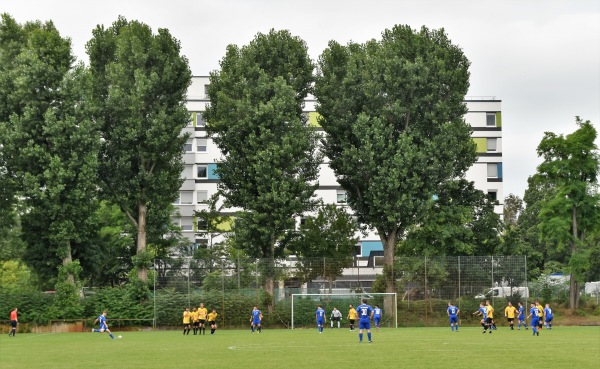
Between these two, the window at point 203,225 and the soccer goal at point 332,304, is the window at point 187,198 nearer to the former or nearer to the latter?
the window at point 203,225

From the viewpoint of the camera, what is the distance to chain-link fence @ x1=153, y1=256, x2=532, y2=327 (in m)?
61.6

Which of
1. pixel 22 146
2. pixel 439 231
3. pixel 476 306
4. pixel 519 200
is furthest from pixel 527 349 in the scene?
pixel 519 200

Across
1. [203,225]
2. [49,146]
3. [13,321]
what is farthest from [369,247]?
[13,321]

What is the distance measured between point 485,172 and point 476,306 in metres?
49.4

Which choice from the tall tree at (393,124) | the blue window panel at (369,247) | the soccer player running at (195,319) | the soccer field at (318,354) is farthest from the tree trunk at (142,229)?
the blue window panel at (369,247)

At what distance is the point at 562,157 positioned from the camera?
6744cm

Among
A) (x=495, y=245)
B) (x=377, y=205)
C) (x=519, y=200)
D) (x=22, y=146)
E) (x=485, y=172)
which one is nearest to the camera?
(x=22, y=146)

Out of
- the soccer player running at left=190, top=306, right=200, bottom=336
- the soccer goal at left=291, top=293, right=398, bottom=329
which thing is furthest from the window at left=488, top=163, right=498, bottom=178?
the soccer player running at left=190, top=306, right=200, bottom=336

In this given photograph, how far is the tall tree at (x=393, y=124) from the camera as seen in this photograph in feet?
212

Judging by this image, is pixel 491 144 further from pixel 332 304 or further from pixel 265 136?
pixel 332 304

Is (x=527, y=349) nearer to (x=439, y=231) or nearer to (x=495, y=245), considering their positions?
(x=439, y=231)

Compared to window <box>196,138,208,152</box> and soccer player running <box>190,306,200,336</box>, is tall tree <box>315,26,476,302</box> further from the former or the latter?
window <box>196,138,208,152</box>

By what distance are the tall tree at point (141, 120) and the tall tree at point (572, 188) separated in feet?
87.3

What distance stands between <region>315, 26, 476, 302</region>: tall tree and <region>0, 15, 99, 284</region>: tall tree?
1805 centimetres
